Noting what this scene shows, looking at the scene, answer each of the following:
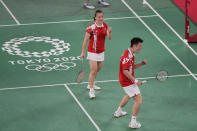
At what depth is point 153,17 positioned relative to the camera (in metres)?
26.2

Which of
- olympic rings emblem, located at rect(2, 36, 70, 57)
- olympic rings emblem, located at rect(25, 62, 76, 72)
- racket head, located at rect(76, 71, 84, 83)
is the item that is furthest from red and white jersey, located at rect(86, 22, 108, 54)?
olympic rings emblem, located at rect(2, 36, 70, 57)

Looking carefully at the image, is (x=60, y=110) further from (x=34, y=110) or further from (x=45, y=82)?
(x=45, y=82)

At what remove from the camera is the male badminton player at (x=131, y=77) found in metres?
17.4

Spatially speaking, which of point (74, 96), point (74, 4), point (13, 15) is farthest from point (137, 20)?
point (74, 96)

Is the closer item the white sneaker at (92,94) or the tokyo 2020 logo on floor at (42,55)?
the white sneaker at (92,94)

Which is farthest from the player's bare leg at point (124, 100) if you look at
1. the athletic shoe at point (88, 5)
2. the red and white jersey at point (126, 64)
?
the athletic shoe at point (88, 5)

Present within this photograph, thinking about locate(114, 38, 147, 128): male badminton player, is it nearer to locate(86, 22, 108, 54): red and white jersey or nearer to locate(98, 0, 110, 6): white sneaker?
locate(86, 22, 108, 54): red and white jersey

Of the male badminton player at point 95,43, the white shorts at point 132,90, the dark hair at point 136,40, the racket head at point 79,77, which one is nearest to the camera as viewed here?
the dark hair at point 136,40

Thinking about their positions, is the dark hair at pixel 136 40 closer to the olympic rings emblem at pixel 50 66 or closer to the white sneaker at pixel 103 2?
the olympic rings emblem at pixel 50 66

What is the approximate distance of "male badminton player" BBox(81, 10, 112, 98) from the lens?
19172mm

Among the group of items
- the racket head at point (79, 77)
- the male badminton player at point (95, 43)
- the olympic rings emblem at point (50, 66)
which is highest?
the male badminton player at point (95, 43)

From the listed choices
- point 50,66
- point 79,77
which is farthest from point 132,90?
point 50,66

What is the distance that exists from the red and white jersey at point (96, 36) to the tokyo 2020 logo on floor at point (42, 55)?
2.53 meters

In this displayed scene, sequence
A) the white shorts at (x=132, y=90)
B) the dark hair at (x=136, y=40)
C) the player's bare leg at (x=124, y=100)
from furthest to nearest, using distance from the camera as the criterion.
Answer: the player's bare leg at (x=124, y=100)
the white shorts at (x=132, y=90)
the dark hair at (x=136, y=40)
